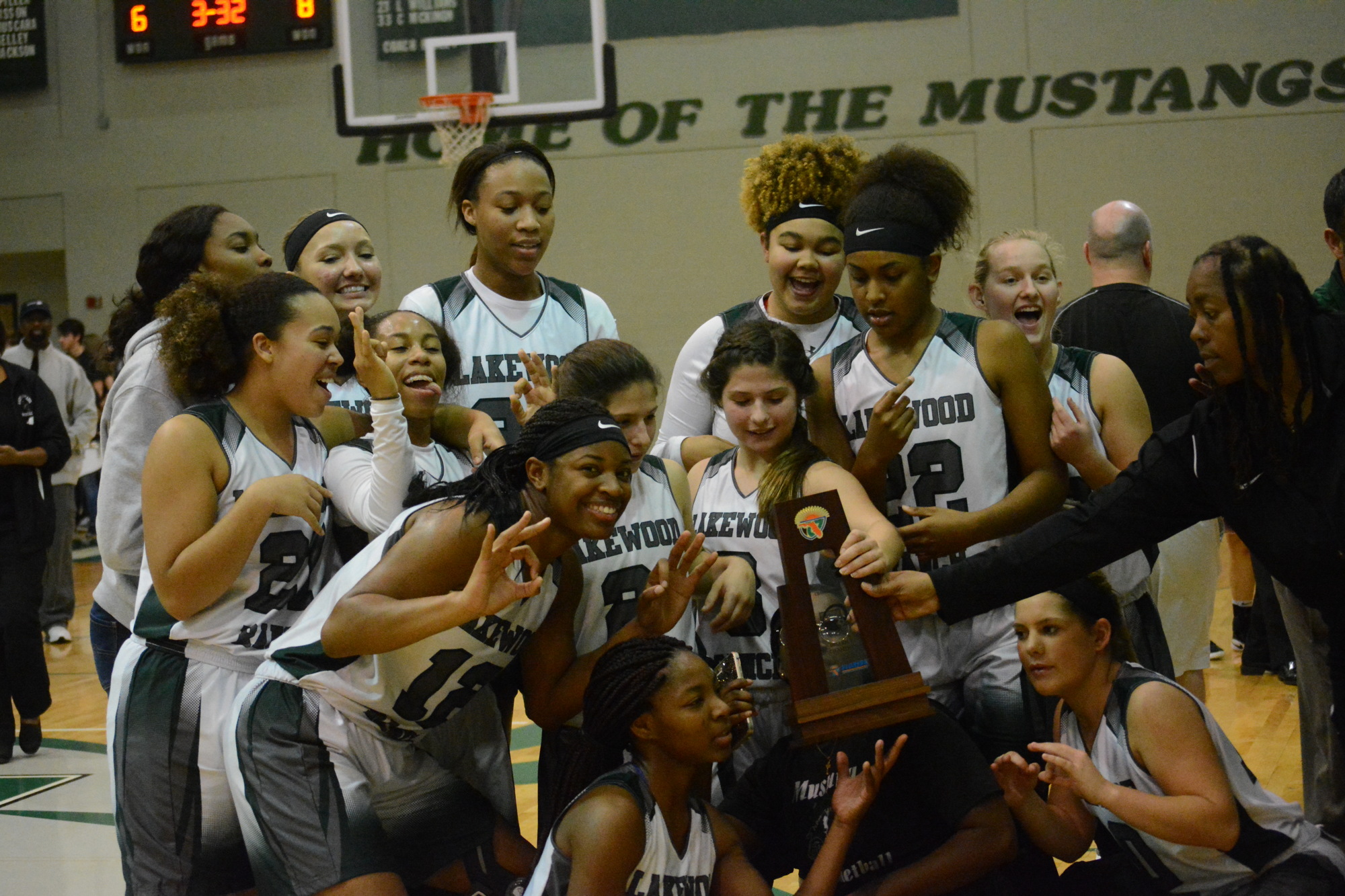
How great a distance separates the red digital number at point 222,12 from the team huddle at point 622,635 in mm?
10237

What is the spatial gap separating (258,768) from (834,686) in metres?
1.27

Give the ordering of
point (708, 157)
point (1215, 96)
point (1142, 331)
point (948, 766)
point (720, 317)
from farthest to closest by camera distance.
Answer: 1. point (708, 157)
2. point (1215, 96)
3. point (1142, 331)
4. point (720, 317)
5. point (948, 766)

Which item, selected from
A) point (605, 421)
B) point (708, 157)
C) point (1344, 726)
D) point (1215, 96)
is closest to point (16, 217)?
point (708, 157)

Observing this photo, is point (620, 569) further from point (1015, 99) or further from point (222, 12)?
point (222, 12)

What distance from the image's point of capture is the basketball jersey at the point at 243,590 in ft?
9.60

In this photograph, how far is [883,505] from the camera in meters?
3.17

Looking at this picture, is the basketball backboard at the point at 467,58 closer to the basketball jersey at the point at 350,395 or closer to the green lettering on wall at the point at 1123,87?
the green lettering on wall at the point at 1123,87

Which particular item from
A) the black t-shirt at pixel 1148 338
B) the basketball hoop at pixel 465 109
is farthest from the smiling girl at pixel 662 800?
the basketball hoop at pixel 465 109

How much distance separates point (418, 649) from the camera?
107 inches

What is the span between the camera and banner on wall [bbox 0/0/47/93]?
43.2 feet

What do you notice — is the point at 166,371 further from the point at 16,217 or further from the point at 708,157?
the point at 16,217

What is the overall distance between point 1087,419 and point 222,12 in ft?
36.4

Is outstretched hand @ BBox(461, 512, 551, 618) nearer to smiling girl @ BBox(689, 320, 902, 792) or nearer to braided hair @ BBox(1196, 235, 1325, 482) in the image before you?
smiling girl @ BBox(689, 320, 902, 792)

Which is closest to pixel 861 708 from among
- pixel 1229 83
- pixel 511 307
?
pixel 511 307
